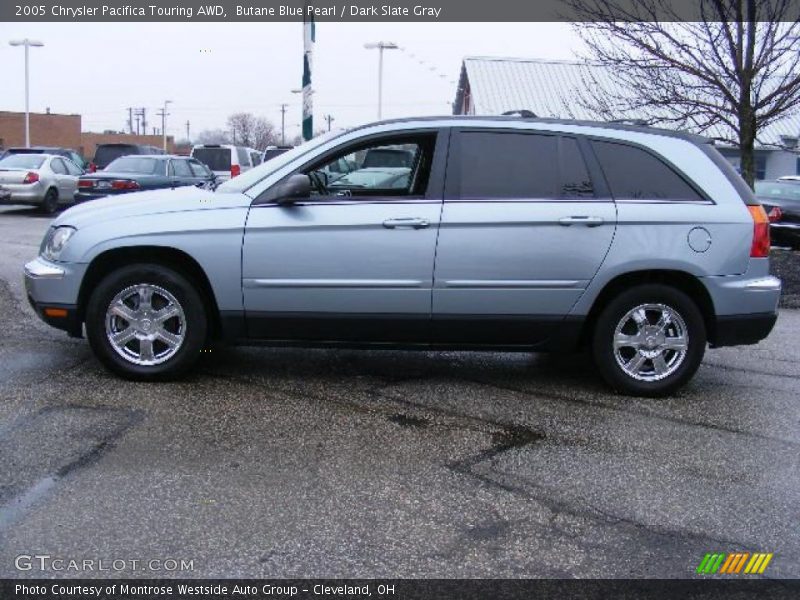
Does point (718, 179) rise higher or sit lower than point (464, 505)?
higher

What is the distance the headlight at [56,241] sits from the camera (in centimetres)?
553

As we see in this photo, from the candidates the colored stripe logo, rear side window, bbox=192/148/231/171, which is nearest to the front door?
the colored stripe logo

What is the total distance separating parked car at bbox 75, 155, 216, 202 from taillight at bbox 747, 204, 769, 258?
12263 mm

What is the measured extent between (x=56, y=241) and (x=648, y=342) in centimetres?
396

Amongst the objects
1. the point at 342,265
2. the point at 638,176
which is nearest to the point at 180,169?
the point at 342,265

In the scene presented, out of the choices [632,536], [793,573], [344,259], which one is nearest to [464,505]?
[632,536]

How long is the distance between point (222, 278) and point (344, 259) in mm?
797

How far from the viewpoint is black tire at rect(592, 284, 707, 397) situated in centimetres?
551

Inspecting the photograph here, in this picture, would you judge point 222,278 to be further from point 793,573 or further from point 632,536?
point 793,573

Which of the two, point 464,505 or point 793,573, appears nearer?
point 793,573

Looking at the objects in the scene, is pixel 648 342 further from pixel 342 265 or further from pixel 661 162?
pixel 342 265

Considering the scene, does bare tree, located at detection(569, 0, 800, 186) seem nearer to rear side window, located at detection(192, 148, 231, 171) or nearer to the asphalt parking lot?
the asphalt parking lot

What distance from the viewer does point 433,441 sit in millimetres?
4637

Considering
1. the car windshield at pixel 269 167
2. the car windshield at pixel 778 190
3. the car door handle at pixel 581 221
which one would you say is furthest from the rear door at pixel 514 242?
the car windshield at pixel 778 190
